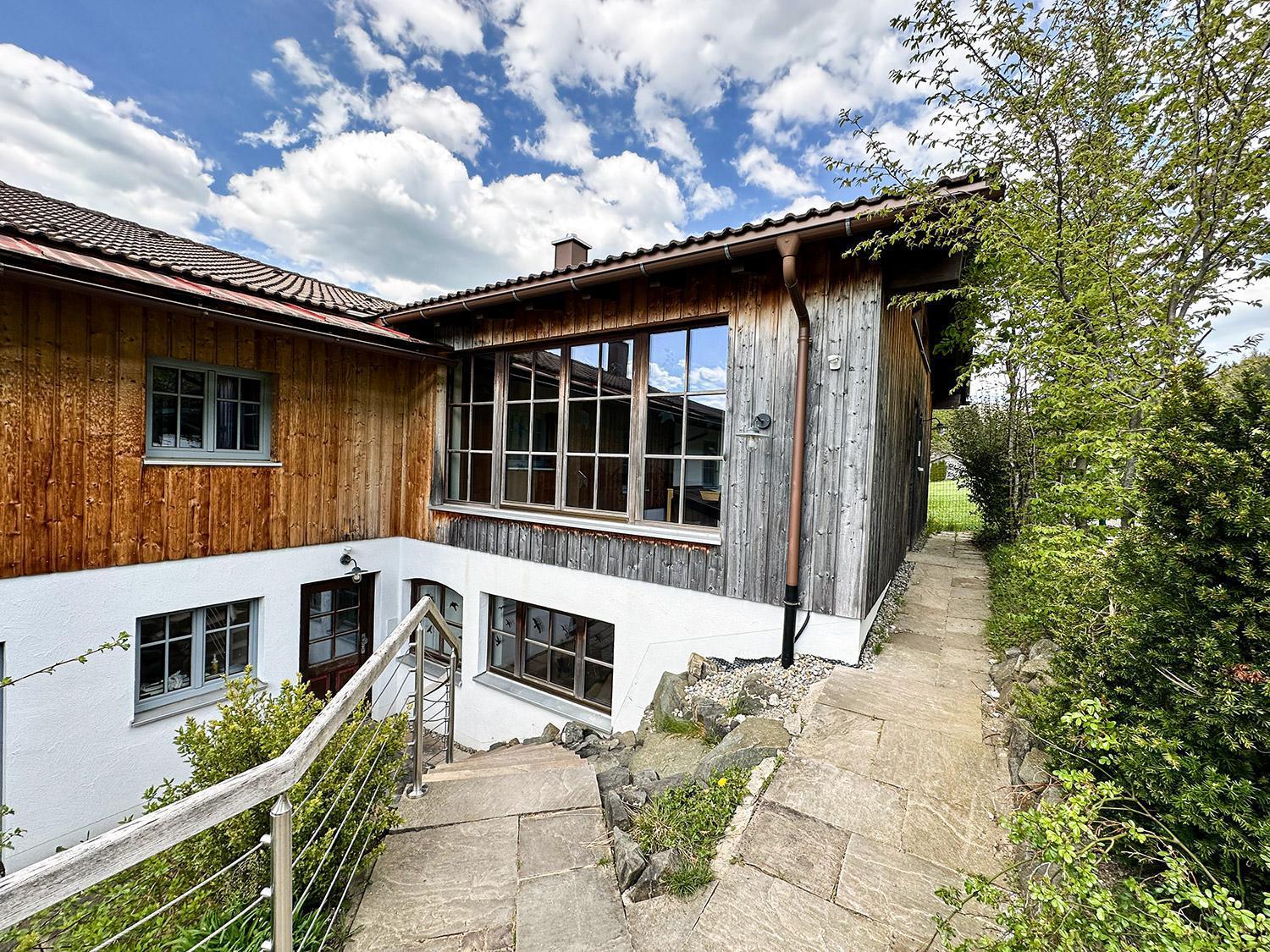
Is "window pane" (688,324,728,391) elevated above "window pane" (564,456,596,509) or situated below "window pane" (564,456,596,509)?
above

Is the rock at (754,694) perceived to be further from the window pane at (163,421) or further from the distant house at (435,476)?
the window pane at (163,421)

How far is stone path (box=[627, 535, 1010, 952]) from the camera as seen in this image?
77.5 inches

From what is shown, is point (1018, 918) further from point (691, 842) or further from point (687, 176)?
point (687, 176)

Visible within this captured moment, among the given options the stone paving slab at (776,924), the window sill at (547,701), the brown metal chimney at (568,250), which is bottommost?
the window sill at (547,701)

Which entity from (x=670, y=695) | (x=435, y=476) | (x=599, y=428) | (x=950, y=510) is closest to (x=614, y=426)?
(x=599, y=428)

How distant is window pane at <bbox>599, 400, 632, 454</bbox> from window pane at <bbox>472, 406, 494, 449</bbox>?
1.84 m

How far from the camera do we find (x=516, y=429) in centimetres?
636

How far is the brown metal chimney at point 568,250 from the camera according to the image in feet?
24.3

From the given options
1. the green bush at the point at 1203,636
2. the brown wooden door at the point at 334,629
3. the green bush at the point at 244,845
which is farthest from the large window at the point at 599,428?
the green bush at the point at 244,845

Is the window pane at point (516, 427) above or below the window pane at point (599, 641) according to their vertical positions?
above

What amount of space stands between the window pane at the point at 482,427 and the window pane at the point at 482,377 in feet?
0.46

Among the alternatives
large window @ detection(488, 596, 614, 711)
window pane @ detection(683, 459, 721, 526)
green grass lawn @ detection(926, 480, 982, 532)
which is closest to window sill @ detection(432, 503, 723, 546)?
window pane @ detection(683, 459, 721, 526)

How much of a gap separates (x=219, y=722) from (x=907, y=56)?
592 centimetres

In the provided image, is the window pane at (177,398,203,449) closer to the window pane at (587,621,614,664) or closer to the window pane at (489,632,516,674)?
the window pane at (489,632,516,674)
